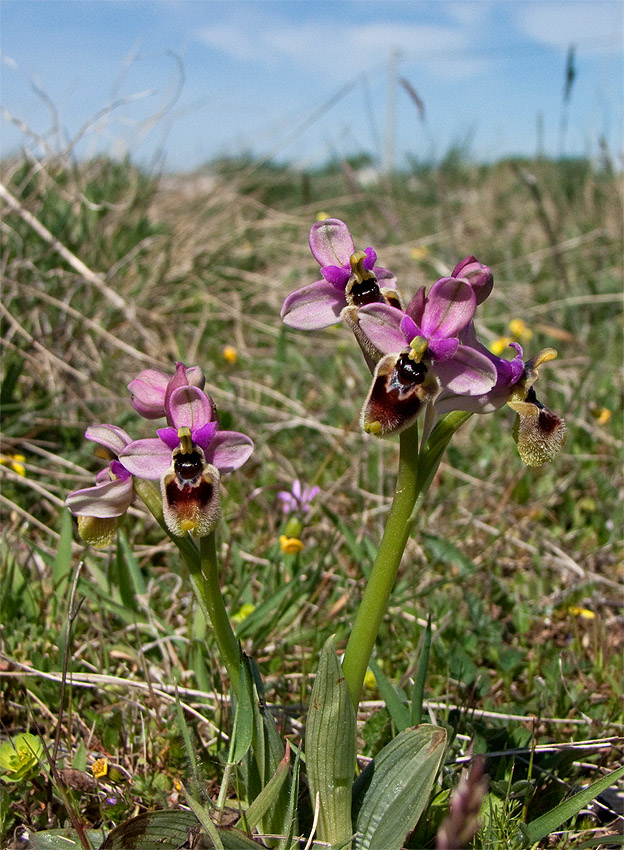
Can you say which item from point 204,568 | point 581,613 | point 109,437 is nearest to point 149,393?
point 109,437

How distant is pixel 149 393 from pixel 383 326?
1.34 feet

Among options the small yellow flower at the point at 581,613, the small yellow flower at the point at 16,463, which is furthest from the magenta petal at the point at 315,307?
the small yellow flower at the point at 16,463

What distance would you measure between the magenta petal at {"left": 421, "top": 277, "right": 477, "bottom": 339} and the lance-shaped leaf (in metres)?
0.52

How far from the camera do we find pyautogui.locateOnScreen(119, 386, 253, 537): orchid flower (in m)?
1.23

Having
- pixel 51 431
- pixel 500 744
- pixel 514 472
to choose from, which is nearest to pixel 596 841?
pixel 500 744

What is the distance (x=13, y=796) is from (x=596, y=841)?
3.59 ft

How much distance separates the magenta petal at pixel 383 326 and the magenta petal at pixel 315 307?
125mm

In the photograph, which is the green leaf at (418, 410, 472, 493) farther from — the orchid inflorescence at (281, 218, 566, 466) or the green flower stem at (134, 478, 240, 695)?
the green flower stem at (134, 478, 240, 695)

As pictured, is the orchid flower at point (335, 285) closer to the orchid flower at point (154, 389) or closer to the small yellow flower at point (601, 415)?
the orchid flower at point (154, 389)

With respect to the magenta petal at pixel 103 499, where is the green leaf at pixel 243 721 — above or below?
below

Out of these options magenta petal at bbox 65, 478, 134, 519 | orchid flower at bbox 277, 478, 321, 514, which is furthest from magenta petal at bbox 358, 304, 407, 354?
orchid flower at bbox 277, 478, 321, 514

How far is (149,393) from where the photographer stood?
133 cm

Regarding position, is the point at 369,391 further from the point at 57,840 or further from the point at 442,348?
the point at 57,840

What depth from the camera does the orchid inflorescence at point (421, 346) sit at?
117 centimetres
